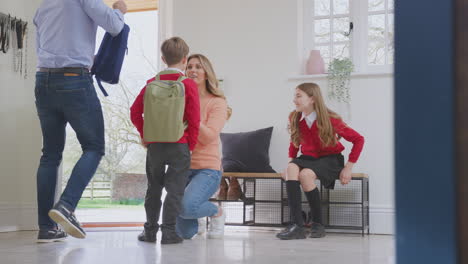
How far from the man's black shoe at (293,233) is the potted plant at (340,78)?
126 centimetres

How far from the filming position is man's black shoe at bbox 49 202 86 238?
2.47 metres

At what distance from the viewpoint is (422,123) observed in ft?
2.17

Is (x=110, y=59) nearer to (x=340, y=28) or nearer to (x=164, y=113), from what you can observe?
(x=164, y=113)

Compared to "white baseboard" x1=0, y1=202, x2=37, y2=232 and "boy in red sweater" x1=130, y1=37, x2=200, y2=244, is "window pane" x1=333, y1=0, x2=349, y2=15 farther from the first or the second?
"white baseboard" x1=0, y1=202, x2=37, y2=232

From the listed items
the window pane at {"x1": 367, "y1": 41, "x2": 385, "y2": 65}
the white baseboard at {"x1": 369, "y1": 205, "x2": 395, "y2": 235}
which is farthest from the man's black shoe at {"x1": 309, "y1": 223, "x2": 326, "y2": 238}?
the window pane at {"x1": 367, "y1": 41, "x2": 385, "y2": 65}

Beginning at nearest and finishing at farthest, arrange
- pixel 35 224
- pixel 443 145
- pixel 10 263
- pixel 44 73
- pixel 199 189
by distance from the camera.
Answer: pixel 443 145
pixel 10 263
pixel 44 73
pixel 199 189
pixel 35 224

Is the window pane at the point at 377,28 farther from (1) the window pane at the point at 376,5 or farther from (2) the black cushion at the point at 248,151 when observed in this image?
(2) the black cushion at the point at 248,151

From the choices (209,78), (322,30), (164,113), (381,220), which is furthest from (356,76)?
(164,113)

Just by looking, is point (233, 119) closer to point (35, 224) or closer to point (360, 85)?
point (360, 85)

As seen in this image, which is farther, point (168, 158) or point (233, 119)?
point (233, 119)

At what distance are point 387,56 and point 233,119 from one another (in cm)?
129

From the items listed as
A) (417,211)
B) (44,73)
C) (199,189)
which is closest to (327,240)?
(199,189)

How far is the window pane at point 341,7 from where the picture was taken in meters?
4.54

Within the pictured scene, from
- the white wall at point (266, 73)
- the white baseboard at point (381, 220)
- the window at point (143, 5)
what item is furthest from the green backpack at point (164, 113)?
the window at point (143, 5)
